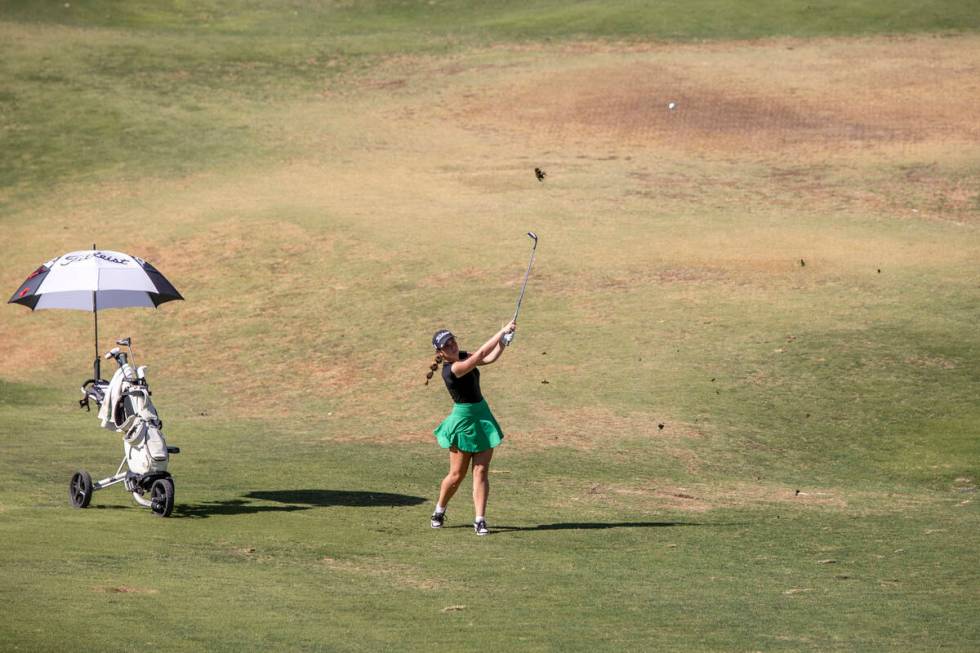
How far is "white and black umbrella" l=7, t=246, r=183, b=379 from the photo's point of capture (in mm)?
16391

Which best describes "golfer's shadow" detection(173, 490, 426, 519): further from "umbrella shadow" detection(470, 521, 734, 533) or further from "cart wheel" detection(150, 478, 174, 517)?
"umbrella shadow" detection(470, 521, 734, 533)

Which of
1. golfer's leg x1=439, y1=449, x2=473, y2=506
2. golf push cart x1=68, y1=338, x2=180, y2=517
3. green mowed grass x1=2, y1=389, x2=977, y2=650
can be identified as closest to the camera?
green mowed grass x1=2, y1=389, x2=977, y2=650

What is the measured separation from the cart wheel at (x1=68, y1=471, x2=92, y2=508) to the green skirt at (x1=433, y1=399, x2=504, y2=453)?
4.14 meters

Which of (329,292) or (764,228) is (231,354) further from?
(764,228)

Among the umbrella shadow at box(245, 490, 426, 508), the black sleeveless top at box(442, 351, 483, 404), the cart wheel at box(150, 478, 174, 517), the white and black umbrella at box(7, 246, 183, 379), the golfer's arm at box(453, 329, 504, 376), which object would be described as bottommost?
the umbrella shadow at box(245, 490, 426, 508)

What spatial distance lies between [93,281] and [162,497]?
2.82 meters

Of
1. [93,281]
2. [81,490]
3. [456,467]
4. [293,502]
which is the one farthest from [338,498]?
[93,281]

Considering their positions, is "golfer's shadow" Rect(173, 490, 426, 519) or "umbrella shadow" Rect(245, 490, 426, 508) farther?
"umbrella shadow" Rect(245, 490, 426, 508)

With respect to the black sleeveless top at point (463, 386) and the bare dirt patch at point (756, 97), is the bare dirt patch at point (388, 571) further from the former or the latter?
the bare dirt patch at point (756, 97)

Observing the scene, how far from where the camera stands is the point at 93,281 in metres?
16.4

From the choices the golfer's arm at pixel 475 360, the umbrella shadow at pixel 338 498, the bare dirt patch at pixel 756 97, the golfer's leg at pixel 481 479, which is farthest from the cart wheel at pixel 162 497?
the bare dirt patch at pixel 756 97

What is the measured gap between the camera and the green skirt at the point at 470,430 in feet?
47.2

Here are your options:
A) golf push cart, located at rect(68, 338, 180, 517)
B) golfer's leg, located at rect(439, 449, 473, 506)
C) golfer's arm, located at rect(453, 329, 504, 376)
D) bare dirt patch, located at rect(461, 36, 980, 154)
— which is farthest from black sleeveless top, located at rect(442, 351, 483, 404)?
bare dirt patch, located at rect(461, 36, 980, 154)

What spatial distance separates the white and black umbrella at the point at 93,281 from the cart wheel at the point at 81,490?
125 cm
